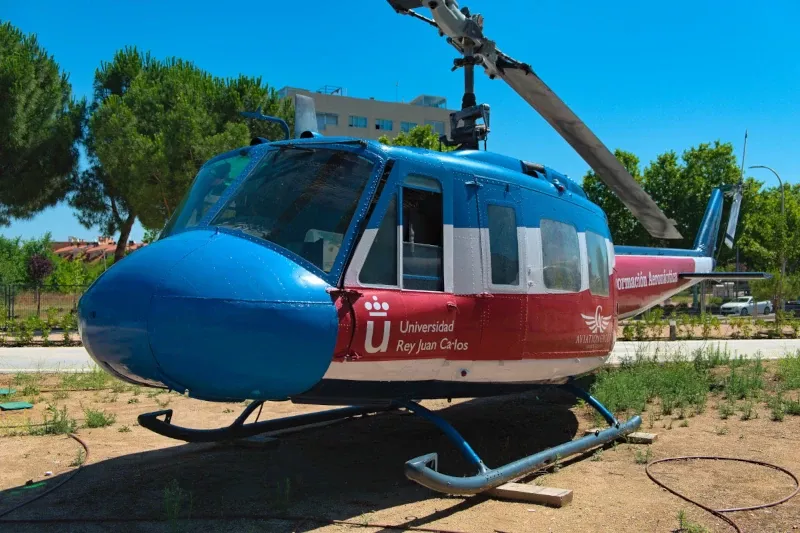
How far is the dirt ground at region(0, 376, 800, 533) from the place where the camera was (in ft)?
15.3

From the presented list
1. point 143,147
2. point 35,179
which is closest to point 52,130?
point 35,179

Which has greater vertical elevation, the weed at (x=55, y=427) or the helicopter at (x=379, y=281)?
the helicopter at (x=379, y=281)

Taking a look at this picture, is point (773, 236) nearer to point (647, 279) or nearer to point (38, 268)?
point (647, 279)

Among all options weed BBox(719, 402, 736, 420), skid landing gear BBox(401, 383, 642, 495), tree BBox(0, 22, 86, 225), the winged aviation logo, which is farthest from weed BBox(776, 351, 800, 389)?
tree BBox(0, 22, 86, 225)

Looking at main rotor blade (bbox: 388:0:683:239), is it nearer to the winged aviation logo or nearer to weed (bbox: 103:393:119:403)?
the winged aviation logo

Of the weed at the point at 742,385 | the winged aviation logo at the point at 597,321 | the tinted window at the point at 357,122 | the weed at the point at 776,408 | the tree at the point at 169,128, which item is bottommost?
the weed at the point at 776,408

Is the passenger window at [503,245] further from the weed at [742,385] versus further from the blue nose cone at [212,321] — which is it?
the weed at [742,385]

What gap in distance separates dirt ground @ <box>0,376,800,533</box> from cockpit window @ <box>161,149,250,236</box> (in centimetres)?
197

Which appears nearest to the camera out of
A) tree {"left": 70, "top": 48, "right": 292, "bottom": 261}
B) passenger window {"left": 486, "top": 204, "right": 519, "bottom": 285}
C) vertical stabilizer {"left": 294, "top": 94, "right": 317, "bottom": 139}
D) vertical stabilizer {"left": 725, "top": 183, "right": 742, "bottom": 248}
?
passenger window {"left": 486, "top": 204, "right": 519, "bottom": 285}

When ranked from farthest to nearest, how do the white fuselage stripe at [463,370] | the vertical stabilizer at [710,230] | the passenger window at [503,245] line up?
the vertical stabilizer at [710,230] < the passenger window at [503,245] < the white fuselage stripe at [463,370]

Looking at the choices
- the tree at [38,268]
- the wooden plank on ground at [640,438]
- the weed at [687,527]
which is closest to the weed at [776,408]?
the wooden plank on ground at [640,438]

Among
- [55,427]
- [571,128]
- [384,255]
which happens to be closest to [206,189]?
[384,255]

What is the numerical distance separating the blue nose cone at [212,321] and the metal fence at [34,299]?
70.0 feet

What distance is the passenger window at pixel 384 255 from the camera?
15.4 ft
